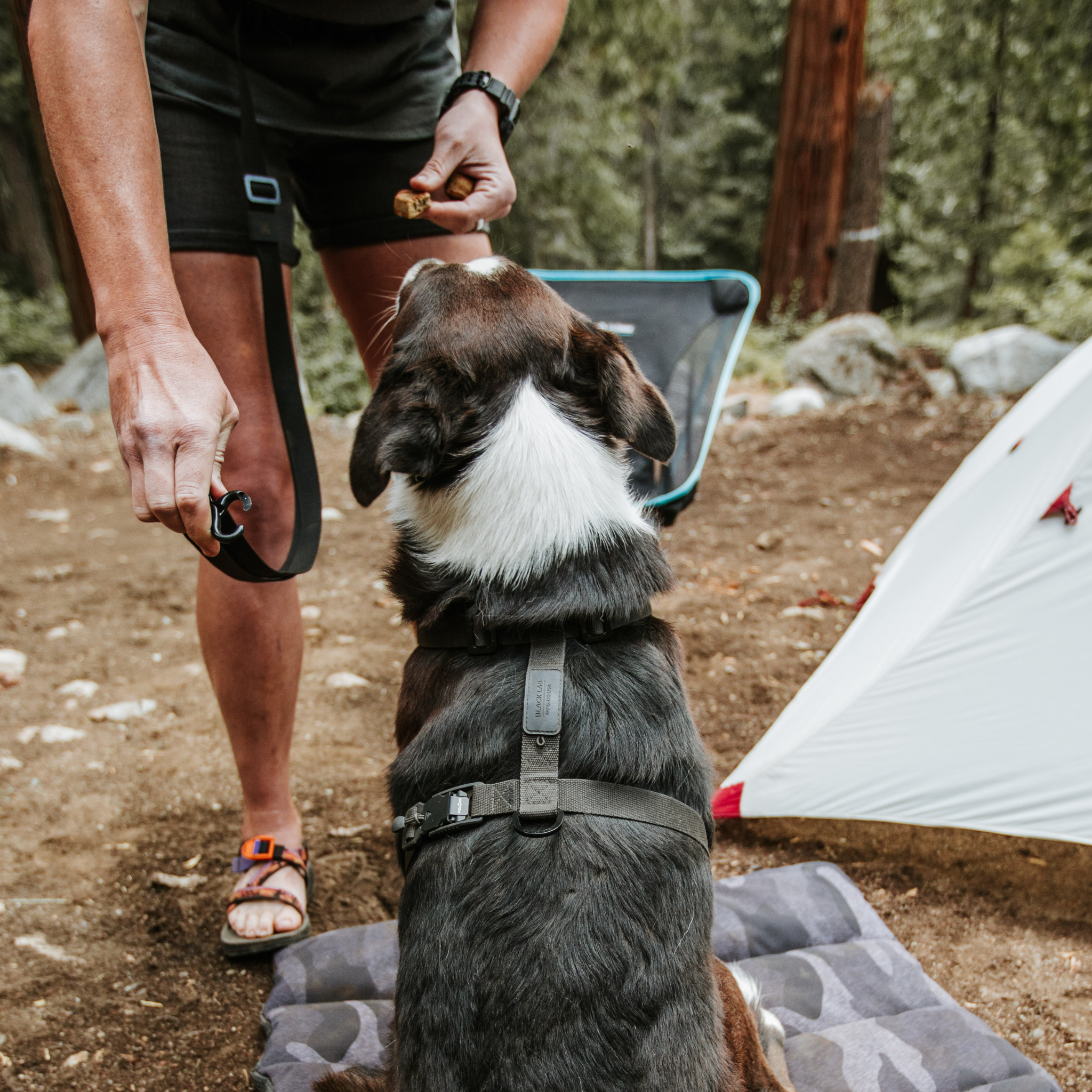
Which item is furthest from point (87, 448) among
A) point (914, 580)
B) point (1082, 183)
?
point (1082, 183)

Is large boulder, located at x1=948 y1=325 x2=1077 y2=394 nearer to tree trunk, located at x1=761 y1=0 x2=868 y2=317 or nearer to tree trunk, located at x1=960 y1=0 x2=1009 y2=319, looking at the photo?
tree trunk, located at x1=761 y1=0 x2=868 y2=317

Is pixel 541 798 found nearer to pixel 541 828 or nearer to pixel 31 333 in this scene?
pixel 541 828

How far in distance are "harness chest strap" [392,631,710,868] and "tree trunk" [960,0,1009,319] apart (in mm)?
12269

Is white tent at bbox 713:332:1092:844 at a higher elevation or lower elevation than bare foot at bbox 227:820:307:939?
higher

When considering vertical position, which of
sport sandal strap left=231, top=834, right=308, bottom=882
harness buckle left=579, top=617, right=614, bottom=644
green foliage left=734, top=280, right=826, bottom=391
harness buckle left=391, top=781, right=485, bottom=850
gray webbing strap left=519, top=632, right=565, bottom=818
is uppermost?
harness buckle left=579, top=617, right=614, bottom=644

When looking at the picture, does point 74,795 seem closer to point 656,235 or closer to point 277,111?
point 277,111

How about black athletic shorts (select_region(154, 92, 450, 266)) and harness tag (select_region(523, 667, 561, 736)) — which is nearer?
harness tag (select_region(523, 667, 561, 736))

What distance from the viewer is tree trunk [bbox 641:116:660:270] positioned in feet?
55.6

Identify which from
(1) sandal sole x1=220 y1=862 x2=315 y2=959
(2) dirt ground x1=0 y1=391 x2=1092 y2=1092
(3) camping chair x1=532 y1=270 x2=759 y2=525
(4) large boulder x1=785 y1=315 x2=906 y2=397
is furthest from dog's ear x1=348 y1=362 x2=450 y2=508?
(4) large boulder x1=785 y1=315 x2=906 y2=397

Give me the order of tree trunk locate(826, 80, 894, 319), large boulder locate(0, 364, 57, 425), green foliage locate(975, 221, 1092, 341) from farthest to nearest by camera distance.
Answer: tree trunk locate(826, 80, 894, 319) < green foliage locate(975, 221, 1092, 341) < large boulder locate(0, 364, 57, 425)

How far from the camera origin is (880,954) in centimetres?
194

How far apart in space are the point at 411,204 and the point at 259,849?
5.12 ft

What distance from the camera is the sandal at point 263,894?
2.02m

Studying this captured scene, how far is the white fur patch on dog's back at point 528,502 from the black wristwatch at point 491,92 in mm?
839
